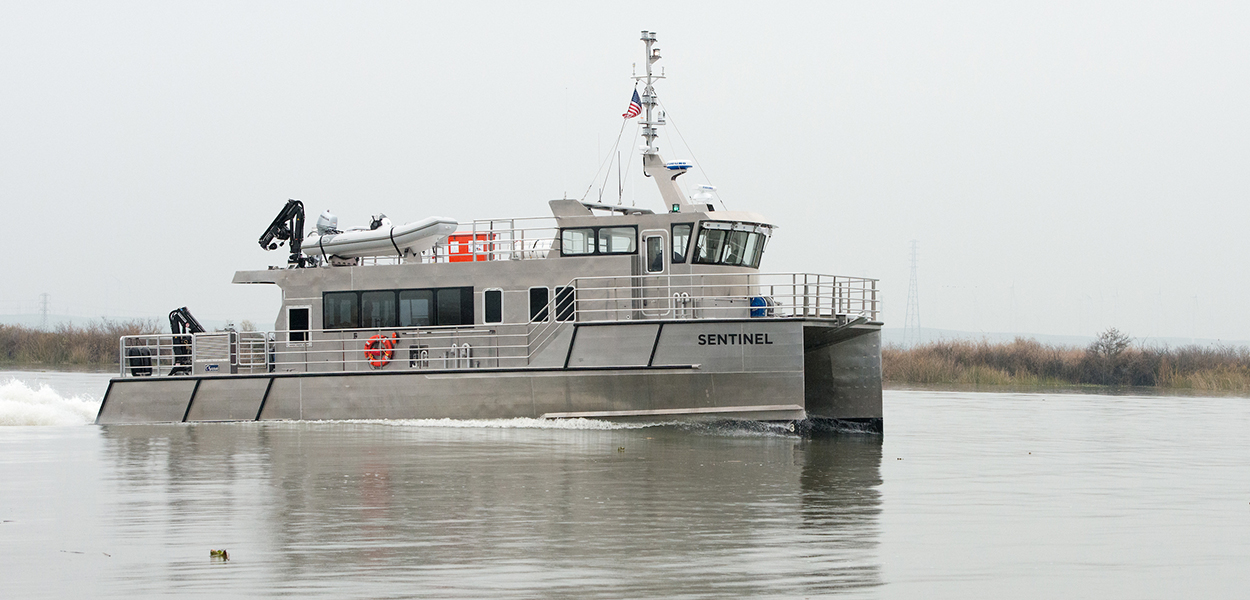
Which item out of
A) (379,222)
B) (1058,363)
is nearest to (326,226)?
(379,222)

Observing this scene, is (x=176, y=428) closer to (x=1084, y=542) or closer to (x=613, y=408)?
(x=613, y=408)

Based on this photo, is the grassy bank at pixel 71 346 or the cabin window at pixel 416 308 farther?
the grassy bank at pixel 71 346

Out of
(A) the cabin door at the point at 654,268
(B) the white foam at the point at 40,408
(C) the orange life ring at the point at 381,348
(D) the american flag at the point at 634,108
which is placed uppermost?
(D) the american flag at the point at 634,108

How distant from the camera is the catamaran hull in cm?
1830

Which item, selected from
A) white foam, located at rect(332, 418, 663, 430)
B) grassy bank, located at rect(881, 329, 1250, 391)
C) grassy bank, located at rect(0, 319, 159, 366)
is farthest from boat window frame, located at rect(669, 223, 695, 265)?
grassy bank, located at rect(0, 319, 159, 366)

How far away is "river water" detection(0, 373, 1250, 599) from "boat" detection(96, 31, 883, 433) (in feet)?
2.63

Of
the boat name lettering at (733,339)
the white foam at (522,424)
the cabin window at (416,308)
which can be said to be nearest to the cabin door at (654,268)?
the boat name lettering at (733,339)

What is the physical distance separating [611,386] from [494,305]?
2697 mm

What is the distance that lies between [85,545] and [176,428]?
40.0 feet

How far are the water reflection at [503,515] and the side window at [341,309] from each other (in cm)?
414

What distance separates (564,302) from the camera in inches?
782

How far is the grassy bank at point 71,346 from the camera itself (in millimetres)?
42875

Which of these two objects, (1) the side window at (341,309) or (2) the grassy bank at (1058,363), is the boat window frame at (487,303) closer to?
(1) the side window at (341,309)

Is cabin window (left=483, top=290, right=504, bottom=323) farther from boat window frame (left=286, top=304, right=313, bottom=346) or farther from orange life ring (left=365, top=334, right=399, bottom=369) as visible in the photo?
boat window frame (left=286, top=304, right=313, bottom=346)
